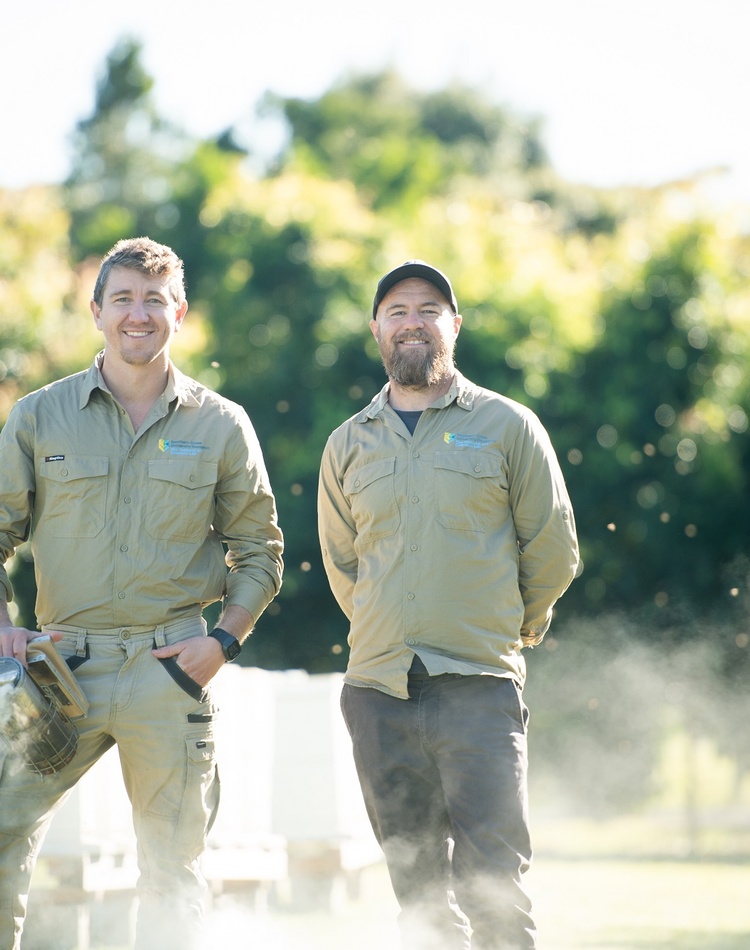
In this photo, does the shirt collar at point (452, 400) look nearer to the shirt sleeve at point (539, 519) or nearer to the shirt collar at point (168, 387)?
the shirt sleeve at point (539, 519)

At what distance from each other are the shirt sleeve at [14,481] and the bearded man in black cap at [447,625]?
929mm

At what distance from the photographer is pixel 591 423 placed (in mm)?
12180

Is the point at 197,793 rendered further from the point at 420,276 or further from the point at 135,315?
the point at 420,276

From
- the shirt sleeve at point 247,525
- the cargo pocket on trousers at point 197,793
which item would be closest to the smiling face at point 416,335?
the shirt sleeve at point 247,525

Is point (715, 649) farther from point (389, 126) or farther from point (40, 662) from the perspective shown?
point (389, 126)

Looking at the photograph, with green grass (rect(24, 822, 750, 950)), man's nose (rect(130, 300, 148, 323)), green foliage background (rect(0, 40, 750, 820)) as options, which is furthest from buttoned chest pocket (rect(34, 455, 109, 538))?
green foliage background (rect(0, 40, 750, 820))

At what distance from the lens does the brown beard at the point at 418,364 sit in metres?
3.83

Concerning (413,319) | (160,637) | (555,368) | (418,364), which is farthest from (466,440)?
(555,368)

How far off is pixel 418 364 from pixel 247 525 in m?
0.69

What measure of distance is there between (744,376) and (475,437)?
9.07 metres

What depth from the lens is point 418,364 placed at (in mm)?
3830

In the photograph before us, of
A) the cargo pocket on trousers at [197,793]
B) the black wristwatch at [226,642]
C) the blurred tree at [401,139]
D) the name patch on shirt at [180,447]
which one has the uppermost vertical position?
the blurred tree at [401,139]

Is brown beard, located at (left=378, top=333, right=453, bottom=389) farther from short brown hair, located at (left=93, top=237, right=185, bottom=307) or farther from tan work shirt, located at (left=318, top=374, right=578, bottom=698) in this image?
short brown hair, located at (left=93, top=237, right=185, bottom=307)

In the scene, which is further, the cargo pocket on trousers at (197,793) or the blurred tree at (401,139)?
the blurred tree at (401,139)
